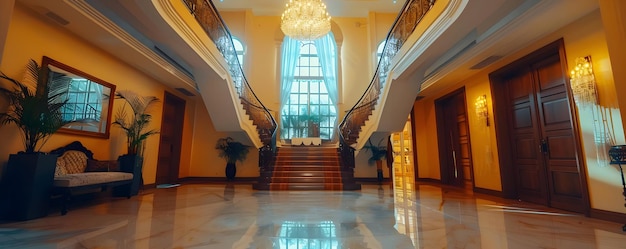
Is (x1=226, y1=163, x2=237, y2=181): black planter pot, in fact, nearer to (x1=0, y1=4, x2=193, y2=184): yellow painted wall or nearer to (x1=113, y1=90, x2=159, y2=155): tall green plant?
(x1=0, y1=4, x2=193, y2=184): yellow painted wall

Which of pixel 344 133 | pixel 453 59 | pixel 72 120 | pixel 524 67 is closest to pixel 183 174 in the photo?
pixel 72 120

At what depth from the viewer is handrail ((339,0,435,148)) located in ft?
15.8

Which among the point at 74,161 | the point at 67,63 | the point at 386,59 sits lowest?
the point at 74,161

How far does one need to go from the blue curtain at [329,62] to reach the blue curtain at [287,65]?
0.94 metres

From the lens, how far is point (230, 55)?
21.3 ft

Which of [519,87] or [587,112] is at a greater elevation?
[519,87]

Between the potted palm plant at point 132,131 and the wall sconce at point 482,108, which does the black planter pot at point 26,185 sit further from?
the wall sconce at point 482,108

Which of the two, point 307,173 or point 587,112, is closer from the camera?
point 587,112

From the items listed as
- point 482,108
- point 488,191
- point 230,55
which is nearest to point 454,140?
point 482,108

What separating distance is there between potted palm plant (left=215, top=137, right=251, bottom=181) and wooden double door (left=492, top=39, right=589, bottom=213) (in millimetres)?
6729

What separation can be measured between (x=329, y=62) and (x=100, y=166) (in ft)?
25.9

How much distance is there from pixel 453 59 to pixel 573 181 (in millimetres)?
2773

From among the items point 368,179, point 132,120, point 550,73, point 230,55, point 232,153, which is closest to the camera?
point 550,73

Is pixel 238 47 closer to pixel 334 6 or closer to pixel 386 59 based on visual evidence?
pixel 334 6
